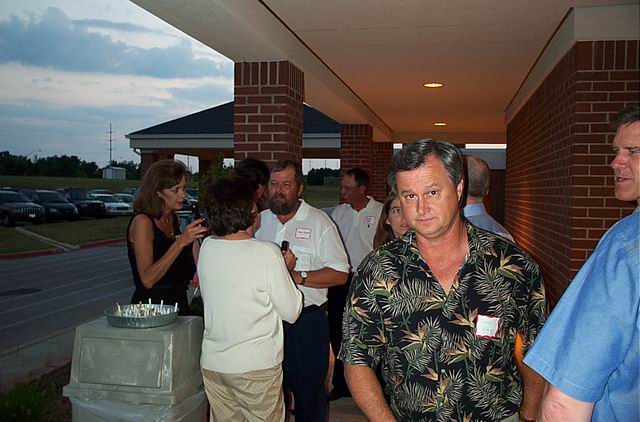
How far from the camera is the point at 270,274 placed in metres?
2.93

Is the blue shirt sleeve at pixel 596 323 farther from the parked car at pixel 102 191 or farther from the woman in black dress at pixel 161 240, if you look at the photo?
the parked car at pixel 102 191

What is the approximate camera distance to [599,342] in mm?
1233

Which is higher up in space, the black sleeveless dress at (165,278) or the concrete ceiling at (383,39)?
the concrete ceiling at (383,39)

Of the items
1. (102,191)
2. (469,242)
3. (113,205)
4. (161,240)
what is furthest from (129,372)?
(102,191)

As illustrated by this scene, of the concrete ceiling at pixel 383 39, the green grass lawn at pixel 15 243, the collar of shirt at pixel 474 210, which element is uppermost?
the concrete ceiling at pixel 383 39

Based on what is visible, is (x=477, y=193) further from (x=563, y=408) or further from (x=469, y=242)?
(x=563, y=408)

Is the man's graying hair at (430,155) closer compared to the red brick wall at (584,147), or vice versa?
the man's graying hair at (430,155)

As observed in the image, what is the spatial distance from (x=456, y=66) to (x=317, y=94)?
190 cm

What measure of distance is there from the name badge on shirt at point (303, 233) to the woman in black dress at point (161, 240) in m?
0.69

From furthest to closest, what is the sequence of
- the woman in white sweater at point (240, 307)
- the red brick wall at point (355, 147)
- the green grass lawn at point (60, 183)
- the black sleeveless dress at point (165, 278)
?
the green grass lawn at point (60, 183), the red brick wall at point (355, 147), the black sleeveless dress at point (165, 278), the woman in white sweater at point (240, 307)

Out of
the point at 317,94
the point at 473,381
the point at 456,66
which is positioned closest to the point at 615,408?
the point at 473,381

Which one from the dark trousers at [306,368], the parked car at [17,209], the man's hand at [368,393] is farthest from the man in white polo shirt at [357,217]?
the parked car at [17,209]

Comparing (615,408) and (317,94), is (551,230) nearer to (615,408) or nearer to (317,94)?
(317,94)

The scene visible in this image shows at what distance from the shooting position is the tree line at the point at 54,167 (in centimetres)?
1913
